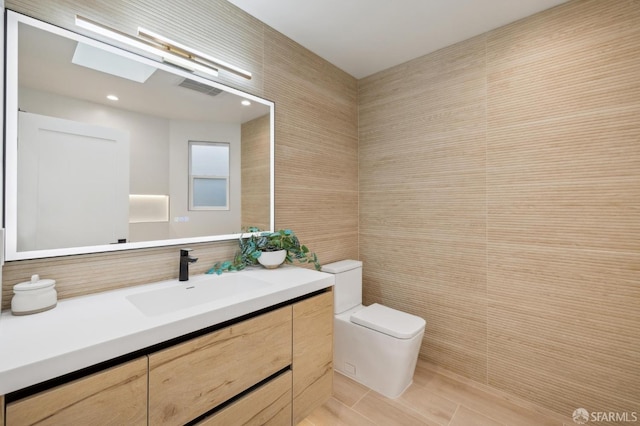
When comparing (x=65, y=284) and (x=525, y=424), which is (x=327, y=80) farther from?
(x=525, y=424)

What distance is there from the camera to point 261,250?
1.67 metres

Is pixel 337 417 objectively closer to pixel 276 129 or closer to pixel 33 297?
pixel 33 297

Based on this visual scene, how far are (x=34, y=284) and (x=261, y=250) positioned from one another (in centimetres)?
95

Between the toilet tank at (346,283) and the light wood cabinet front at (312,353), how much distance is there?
0.60 metres

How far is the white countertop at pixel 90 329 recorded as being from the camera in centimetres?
69

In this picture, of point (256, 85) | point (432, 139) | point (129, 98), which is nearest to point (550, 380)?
point (432, 139)

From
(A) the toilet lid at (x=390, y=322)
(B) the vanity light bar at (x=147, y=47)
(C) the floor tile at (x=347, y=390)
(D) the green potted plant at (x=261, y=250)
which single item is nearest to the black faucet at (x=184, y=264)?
(D) the green potted plant at (x=261, y=250)

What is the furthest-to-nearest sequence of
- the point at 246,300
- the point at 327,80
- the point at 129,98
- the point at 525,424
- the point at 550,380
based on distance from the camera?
the point at 327,80 → the point at 550,380 → the point at 525,424 → the point at 129,98 → the point at 246,300

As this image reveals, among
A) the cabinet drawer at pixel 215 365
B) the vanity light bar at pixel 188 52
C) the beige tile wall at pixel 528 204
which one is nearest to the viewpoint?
the cabinet drawer at pixel 215 365

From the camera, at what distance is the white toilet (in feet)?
5.70

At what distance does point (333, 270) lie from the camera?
2129 mm

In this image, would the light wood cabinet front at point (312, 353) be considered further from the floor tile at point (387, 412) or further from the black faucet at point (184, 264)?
the black faucet at point (184, 264)

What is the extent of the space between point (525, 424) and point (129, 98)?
8.85 ft

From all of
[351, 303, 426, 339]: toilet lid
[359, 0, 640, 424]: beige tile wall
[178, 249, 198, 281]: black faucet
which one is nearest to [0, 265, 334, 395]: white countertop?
[178, 249, 198, 281]: black faucet
